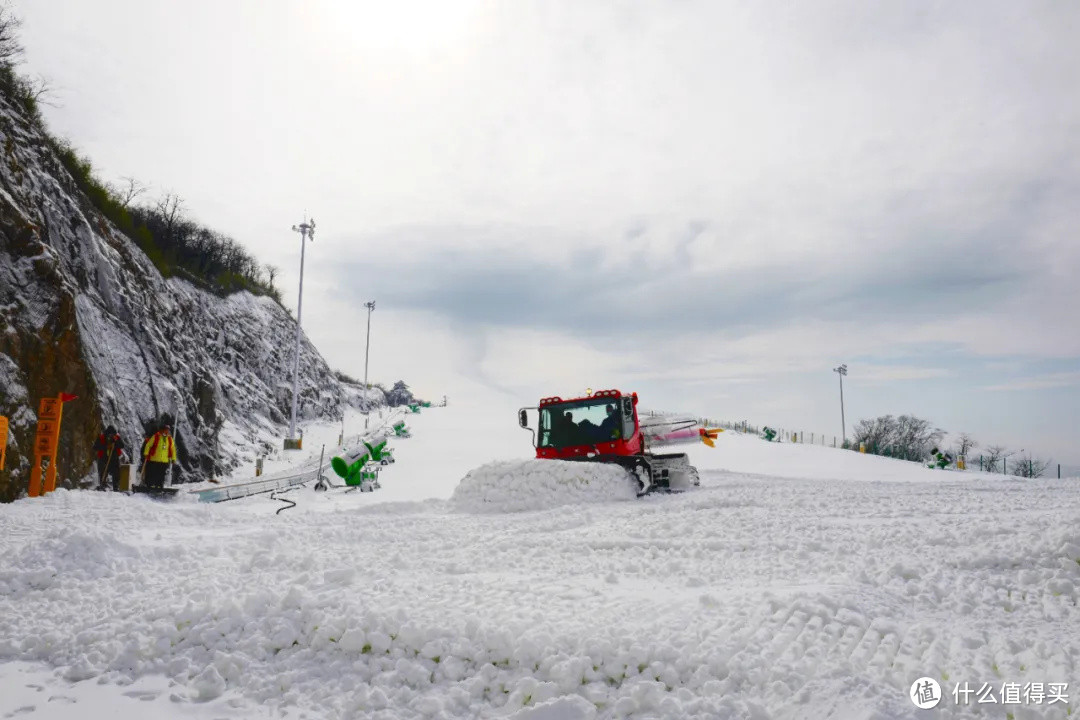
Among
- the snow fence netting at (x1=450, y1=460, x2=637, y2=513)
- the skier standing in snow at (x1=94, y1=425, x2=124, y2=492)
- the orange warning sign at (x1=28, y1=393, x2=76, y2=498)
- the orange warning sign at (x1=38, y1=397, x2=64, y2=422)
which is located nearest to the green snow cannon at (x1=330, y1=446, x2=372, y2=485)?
the skier standing in snow at (x1=94, y1=425, x2=124, y2=492)

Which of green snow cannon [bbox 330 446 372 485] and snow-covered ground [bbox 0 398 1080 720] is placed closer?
snow-covered ground [bbox 0 398 1080 720]

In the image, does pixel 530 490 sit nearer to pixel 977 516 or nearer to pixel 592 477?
pixel 592 477

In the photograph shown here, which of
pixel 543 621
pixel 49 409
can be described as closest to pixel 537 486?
pixel 543 621

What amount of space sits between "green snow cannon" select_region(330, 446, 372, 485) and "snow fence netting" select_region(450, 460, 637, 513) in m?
5.85

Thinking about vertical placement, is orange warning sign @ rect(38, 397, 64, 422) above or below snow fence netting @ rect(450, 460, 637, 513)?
above

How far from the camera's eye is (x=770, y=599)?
4887 mm

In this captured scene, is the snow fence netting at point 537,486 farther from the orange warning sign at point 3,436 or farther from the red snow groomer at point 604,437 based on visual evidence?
the orange warning sign at point 3,436

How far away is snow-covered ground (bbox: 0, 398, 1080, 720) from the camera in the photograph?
381 cm

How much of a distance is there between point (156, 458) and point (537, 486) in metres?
8.74

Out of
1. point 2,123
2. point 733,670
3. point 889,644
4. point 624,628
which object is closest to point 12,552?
point 624,628

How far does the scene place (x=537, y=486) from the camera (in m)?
11.7

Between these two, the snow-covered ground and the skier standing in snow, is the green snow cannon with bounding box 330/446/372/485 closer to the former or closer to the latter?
the skier standing in snow

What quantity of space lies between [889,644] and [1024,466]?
43271 mm

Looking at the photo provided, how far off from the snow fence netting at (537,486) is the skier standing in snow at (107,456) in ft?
26.6
